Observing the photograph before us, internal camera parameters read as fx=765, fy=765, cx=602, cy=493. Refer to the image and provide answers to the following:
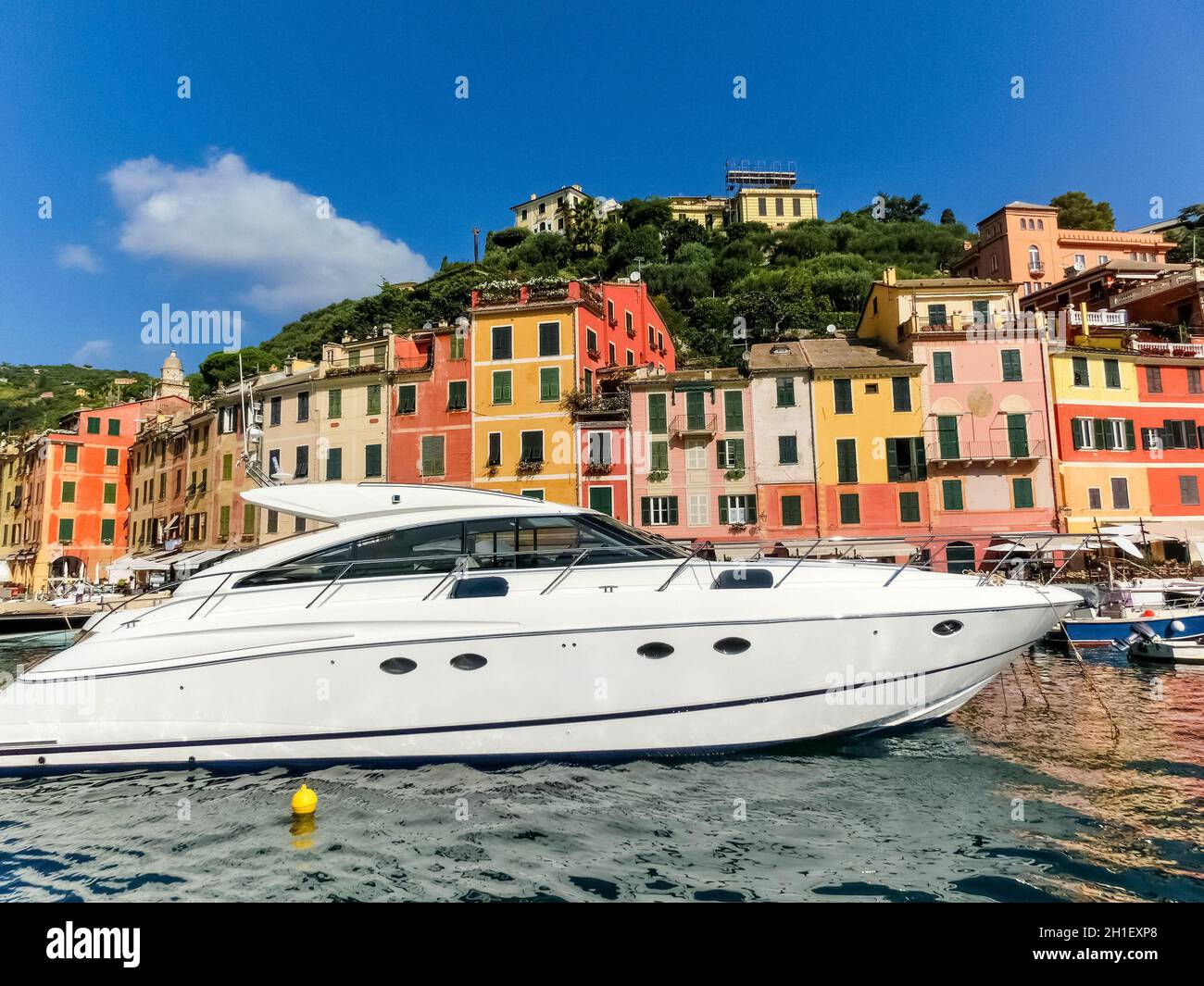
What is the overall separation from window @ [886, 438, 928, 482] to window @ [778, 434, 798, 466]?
325cm

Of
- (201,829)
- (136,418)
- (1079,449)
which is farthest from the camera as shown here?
(136,418)

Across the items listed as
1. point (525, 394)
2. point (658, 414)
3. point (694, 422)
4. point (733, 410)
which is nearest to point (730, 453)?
point (733, 410)

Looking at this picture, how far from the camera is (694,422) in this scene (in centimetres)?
2789

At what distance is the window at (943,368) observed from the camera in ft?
91.2

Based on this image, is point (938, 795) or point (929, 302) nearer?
point (938, 795)

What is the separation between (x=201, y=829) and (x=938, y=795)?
246 inches

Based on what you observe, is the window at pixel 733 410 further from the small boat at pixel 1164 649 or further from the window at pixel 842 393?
the small boat at pixel 1164 649

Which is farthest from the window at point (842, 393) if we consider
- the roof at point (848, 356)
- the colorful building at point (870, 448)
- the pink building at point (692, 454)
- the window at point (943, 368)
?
the window at point (943, 368)

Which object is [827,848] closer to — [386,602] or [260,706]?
[386,602]

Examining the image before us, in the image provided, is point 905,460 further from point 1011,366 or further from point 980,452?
point 1011,366

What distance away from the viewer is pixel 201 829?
20.6ft

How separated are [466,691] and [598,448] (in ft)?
69.7

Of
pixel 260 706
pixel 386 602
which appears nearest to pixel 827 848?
pixel 386 602
